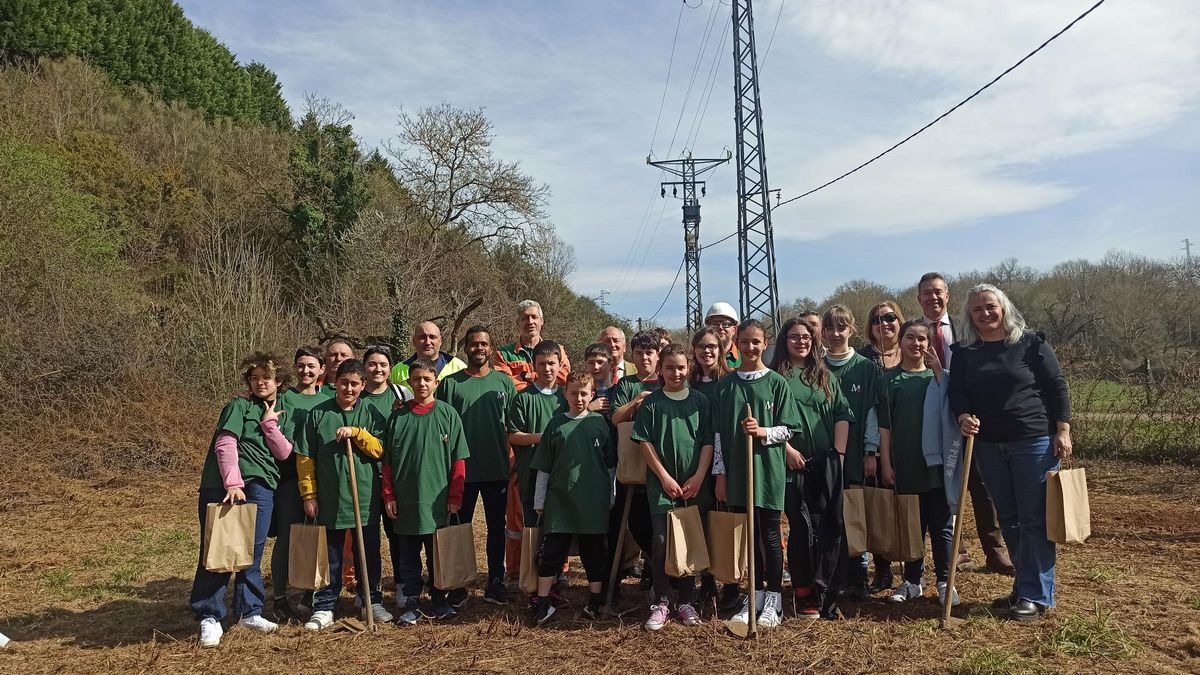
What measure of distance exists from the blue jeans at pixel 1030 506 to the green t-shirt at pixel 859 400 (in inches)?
29.0

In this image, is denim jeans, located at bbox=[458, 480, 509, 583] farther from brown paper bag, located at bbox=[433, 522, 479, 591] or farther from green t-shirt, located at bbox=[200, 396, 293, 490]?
green t-shirt, located at bbox=[200, 396, 293, 490]

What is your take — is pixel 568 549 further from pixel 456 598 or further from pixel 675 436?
pixel 675 436

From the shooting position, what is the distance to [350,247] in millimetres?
24328

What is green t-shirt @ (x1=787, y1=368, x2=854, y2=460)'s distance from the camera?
15.9ft

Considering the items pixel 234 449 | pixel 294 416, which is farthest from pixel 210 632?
pixel 294 416

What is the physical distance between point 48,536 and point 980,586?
9.34m

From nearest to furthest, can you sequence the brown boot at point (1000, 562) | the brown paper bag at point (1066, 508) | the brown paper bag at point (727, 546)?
the brown paper bag at point (1066, 508), the brown paper bag at point (727, 546), the brown boot at point (1000, 562)

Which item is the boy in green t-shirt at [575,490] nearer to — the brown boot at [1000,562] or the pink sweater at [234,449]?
the pink sweater at [234,449]

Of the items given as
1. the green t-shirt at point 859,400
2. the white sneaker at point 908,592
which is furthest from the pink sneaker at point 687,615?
the white sneaker at point 908,592

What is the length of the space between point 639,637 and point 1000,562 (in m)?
3.07

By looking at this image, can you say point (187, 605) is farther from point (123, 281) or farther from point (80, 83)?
point (80, 83)

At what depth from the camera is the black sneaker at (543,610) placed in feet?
16.6

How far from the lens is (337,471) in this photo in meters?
5.07

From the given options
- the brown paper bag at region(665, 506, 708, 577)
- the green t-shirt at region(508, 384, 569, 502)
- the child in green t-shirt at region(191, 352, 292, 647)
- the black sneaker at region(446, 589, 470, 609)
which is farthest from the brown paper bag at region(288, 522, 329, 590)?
the brown paper bag at region(665, 506, 708, 577)
